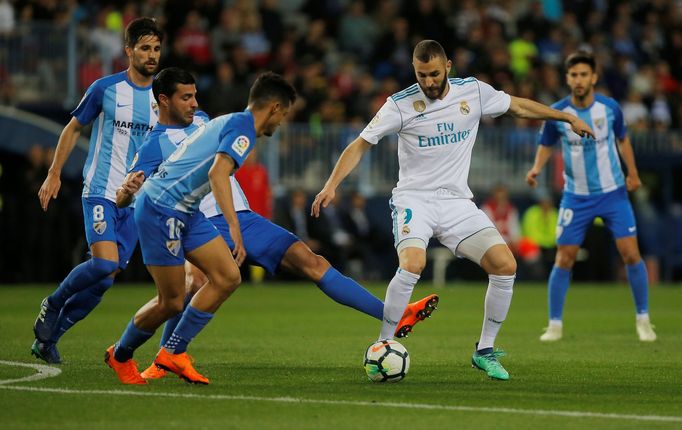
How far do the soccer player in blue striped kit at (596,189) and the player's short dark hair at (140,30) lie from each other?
4.27 meters

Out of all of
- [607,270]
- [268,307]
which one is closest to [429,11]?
[607,270]

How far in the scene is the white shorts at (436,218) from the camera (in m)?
9.24

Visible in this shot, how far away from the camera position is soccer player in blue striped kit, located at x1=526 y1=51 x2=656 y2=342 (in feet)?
41.5

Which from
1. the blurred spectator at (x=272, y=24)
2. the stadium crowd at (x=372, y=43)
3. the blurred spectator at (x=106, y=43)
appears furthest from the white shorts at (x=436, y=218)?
the blurred spectator at (x=272, y=24)

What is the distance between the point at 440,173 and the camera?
943 centimetres

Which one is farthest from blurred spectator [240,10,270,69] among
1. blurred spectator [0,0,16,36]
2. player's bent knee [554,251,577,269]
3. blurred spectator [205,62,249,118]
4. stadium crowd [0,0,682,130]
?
player's bent knee [554,251,577,269]

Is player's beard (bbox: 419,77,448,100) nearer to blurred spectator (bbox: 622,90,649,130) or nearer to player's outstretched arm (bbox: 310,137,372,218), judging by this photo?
player's outstretched arm (bbox: 310,137,372,218)

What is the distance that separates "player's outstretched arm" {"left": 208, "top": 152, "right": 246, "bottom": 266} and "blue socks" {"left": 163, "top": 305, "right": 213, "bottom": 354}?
2.17 ft

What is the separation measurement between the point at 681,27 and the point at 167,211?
72.7ft

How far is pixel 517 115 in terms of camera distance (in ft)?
31.7

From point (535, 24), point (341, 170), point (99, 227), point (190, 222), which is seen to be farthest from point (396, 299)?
point (535, 24)

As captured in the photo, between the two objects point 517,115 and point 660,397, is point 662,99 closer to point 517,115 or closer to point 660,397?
point 517,115

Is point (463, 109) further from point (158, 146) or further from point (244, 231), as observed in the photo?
point (158, 146)

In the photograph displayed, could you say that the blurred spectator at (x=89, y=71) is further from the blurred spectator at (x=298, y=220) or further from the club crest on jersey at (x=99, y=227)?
Answer: the club crest on jersey at (x=99, y=227)
